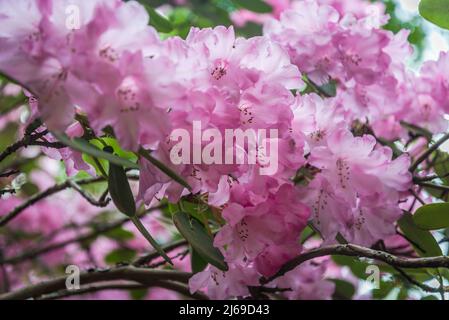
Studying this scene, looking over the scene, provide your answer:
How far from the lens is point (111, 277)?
1166mm

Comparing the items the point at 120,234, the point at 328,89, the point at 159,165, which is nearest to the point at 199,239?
the point at 159,165

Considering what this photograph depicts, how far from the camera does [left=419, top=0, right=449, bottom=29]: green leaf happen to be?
1082mm

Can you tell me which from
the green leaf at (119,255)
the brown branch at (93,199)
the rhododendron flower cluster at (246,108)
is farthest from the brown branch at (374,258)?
the green leaf at (119,255)

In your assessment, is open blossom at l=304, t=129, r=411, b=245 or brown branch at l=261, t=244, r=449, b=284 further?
open blossom at l=304, t=129, r=411, b=245

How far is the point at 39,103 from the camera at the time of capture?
2.13 feet

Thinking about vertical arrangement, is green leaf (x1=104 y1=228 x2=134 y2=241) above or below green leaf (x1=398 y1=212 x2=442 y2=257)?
below

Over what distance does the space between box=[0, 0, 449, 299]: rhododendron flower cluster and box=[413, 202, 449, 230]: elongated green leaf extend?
0.05m

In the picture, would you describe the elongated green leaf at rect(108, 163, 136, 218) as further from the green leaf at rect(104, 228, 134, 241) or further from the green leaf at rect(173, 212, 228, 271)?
the green leaf at rect(104, 228, 134, 241)

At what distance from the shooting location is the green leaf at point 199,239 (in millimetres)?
836

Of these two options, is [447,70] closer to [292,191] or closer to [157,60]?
[292,191]

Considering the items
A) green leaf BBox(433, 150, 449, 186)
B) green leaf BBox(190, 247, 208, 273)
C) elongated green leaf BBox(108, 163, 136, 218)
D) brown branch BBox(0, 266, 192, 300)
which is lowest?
brown branch BBox(0, 266, 192, 300)

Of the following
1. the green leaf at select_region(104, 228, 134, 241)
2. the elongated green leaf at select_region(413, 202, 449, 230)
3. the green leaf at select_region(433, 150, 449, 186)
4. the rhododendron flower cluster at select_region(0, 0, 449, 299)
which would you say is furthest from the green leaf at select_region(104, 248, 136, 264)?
the elongated green leaf at select_region(413, 202, 449, 230)

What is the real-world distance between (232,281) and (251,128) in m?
0.29

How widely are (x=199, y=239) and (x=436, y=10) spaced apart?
577 millimetres
